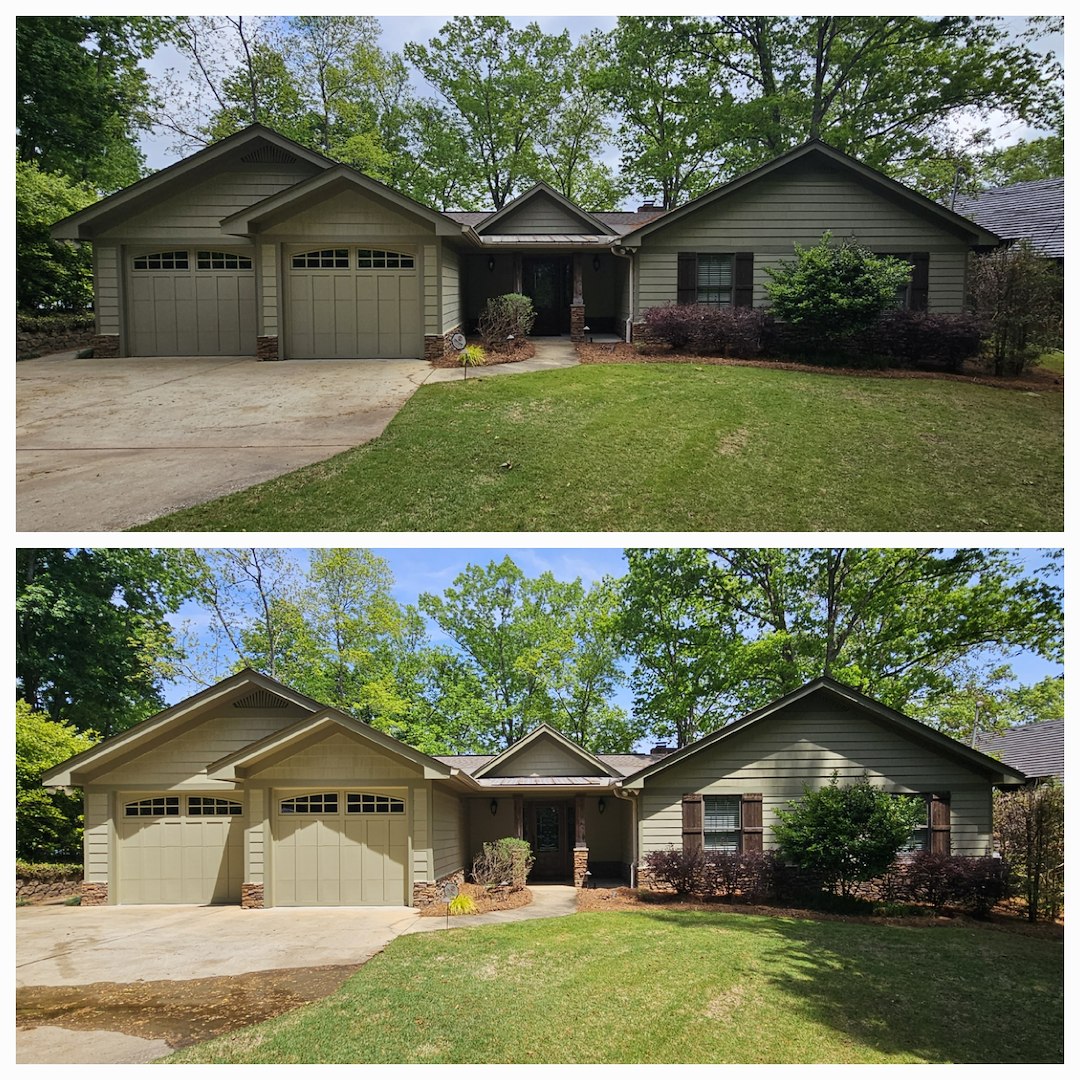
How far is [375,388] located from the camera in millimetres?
13891

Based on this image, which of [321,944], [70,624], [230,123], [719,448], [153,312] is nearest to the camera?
[321,944]

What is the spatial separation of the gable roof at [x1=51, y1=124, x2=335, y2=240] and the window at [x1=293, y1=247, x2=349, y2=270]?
5.68 ft

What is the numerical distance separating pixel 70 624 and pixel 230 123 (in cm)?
1765

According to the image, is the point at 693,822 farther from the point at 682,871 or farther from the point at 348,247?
the point at 348,247

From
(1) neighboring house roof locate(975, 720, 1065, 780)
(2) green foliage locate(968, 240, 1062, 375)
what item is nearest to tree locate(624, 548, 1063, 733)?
(1) neighboring house roof locate(975, 720, 1065, 780)

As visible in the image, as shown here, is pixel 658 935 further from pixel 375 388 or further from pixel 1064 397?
pixel 1064 397

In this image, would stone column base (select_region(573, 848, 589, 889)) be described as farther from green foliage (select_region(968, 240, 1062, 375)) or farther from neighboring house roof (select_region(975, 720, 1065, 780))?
green foliage (select_region(968, 240, 1062, 375))

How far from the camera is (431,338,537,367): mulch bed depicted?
15902 millimetres

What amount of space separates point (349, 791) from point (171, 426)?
6.52m

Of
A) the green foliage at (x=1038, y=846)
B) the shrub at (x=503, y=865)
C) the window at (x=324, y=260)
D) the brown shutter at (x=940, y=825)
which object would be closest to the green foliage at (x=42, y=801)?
the shrub at (x=503, y=865)

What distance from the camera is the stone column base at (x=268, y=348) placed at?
53.9ft

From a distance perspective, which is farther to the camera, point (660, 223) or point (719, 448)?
point (660, 223)

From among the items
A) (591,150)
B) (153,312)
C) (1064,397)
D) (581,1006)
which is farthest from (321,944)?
(591,150)

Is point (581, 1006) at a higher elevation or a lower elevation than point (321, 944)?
higher
